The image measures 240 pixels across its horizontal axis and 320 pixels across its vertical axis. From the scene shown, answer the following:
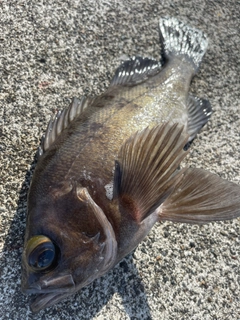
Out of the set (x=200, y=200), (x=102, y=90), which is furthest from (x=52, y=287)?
(x=102, y=90)

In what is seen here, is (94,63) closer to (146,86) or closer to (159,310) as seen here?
(146,86)

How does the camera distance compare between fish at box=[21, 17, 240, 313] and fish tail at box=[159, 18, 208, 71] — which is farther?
fish tail at box=[159, 18, 208, 71]

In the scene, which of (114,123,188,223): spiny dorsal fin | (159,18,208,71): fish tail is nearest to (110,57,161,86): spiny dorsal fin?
(159,18,208,71): fish tail

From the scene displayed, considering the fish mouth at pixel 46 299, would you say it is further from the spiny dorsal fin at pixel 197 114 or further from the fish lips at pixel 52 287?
the spiny dorsal fin at pixel 197 114

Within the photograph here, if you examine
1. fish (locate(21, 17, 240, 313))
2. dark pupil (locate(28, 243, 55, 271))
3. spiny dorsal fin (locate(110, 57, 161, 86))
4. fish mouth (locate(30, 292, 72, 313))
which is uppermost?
spiny dorsal fin (locate(110, 57, 161, 86))

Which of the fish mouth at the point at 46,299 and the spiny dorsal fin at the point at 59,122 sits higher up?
the spiny dorsal fin at the point at 59,122

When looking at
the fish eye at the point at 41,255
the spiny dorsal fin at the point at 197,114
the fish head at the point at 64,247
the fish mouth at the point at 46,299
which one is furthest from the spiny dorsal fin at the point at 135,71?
the fish mouth at the point at 46,299

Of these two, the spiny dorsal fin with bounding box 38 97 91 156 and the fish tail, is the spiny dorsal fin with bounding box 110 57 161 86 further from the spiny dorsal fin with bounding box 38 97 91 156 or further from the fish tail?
the spiny dorsal fin with bounding box 38 97 91 156
